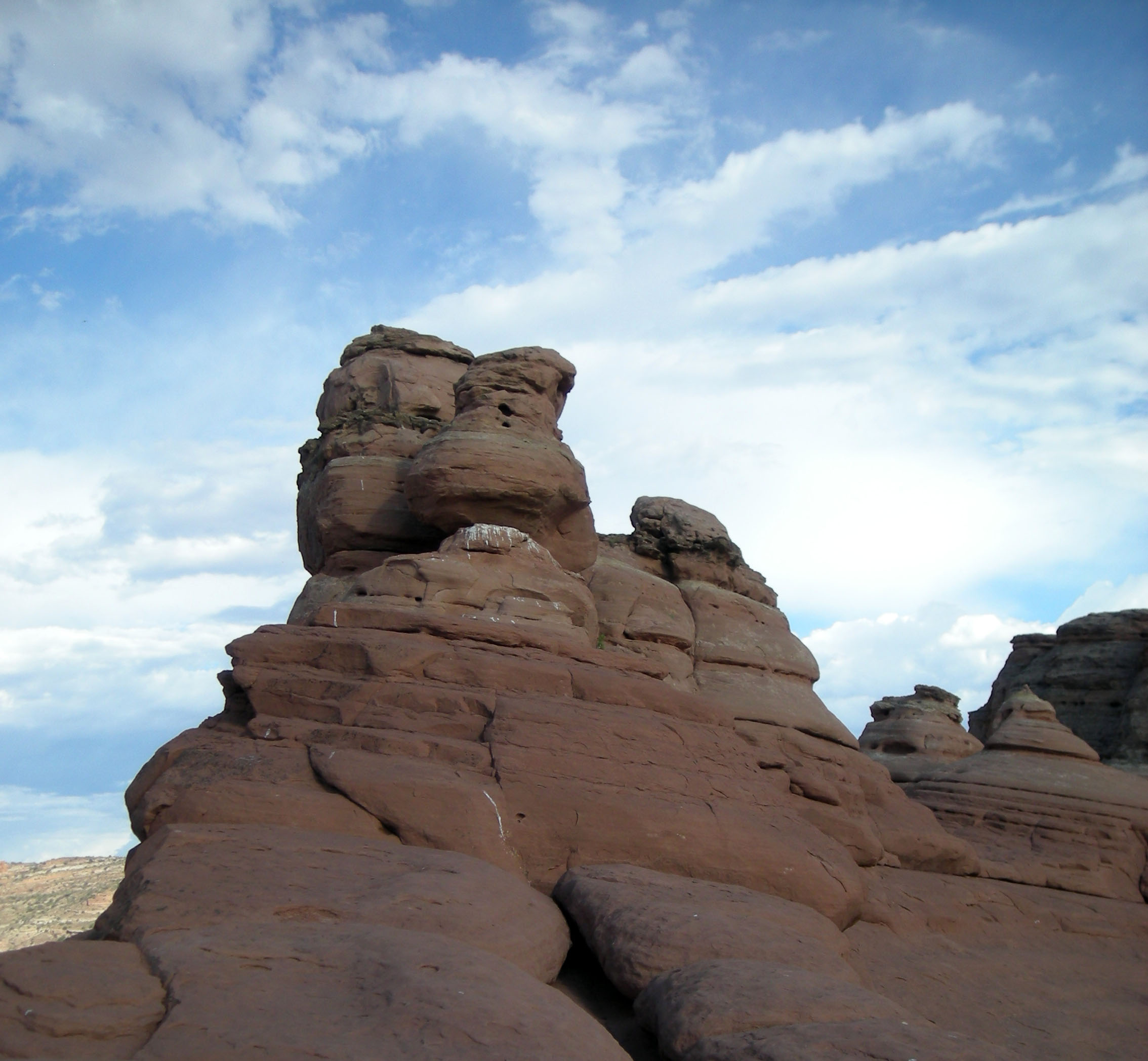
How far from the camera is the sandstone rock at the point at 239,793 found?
23.3 feet

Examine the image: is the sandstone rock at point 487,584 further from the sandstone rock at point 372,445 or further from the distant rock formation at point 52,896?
the distant rock formation at point 52,896

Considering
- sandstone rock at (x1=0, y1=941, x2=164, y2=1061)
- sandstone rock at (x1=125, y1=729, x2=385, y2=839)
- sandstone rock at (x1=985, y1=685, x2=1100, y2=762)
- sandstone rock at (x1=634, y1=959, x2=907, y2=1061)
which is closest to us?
sandstone rock at (x1=0, y1=941, x2=164, y2=1061)

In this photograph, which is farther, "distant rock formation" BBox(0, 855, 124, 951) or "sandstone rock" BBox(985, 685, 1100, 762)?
"distant rock formation" BBox(0, 855, 124, 951)

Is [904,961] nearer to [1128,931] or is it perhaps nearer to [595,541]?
[1128,931]

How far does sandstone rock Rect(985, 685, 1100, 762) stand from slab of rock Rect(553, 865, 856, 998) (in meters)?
9.43

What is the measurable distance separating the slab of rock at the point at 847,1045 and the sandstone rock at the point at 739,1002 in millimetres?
102

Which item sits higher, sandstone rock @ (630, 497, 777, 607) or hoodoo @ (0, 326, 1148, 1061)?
sandstone rock @ (630, 497, 777, 607)

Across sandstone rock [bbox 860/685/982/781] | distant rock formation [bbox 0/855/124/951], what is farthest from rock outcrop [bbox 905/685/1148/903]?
distant rock formation [bbox 0/855/124/951]

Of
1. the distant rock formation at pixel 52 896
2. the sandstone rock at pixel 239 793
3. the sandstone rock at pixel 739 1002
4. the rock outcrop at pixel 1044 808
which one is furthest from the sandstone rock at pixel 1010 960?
the distant rock formation at pixel 52 896

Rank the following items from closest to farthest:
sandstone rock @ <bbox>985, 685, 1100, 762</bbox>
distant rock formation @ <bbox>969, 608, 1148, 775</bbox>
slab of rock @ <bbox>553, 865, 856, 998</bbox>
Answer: slab of rock @ <bbox>553, 865, 856, 998</bbox>, sandstone rock @ <bbox>985, 685, 1100, 762</bbox>, distant rock formation @ <bbox>969, 608, 1148, 775</bbox>

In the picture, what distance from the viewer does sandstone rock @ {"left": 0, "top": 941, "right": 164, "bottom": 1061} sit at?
424 cm

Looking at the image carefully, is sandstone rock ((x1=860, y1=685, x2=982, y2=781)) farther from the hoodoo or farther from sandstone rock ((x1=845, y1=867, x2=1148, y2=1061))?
sandstone rock ((x1=845, y1=867, x2=1148, y2=1061))

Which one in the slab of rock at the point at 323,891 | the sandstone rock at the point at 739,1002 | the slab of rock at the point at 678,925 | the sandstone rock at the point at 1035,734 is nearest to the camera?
the sandstone rock at the point at 739,1002

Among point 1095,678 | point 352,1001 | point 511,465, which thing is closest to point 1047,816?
point 511,465
